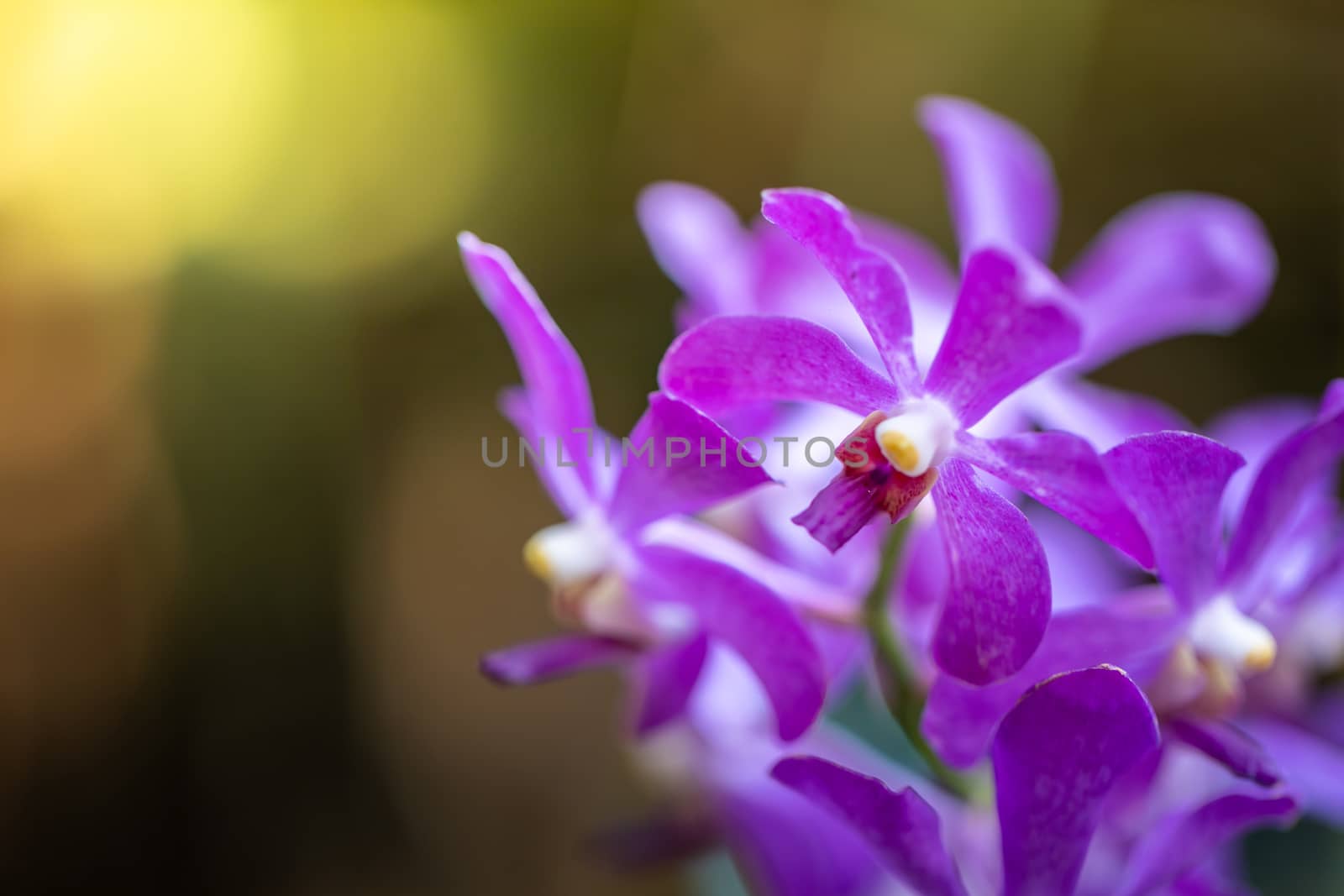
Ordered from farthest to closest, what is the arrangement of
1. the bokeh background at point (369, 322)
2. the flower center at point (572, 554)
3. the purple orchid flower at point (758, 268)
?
the bokeh background at point (369, 322) < the purple orchid flower at point (758, 268) < the flower center at point (572, 554)

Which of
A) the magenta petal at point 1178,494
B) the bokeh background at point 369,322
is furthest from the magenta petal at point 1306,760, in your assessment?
the bokeh background at point 369,322

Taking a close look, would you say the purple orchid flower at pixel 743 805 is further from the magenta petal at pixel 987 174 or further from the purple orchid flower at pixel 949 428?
the magenta petal at pixel 987 174

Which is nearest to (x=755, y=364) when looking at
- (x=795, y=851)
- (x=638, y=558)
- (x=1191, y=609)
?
(x=638, y=558)

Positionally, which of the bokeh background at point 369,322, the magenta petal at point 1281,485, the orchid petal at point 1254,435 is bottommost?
the bokeh background at point 369,322

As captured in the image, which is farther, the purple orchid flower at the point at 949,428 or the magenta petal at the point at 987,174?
the magenta petal at the point at 987,174

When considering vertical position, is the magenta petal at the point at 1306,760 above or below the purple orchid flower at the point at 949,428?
below

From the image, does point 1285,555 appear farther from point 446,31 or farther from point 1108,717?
point 446,31
